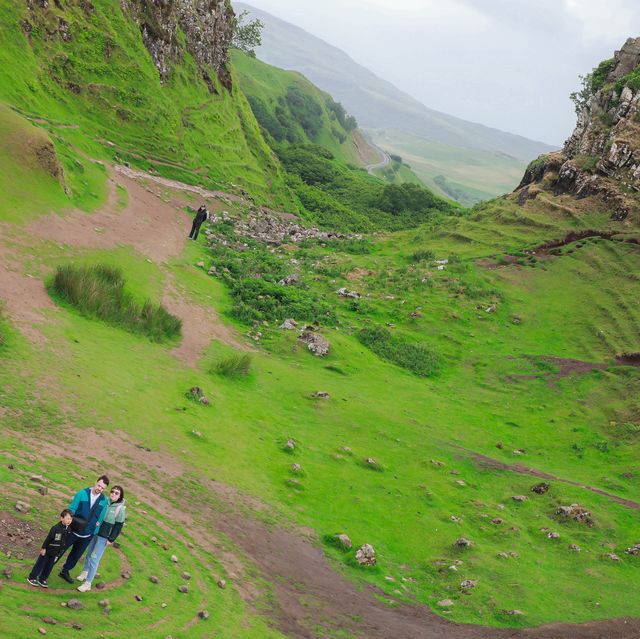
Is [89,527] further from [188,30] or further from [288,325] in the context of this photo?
[188,30]

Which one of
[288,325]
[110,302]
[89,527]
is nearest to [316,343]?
[288,325]

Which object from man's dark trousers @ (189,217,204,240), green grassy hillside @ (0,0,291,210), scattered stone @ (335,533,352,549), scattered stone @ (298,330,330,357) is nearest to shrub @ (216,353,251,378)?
scattered stone @ (298,330,330,357)

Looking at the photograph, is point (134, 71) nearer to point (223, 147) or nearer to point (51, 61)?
point (51, 61)

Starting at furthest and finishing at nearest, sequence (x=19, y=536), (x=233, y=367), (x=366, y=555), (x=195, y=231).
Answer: (x=195, y=231), (x=233, y=367), (x=366, y=555), (x=19, y=536)

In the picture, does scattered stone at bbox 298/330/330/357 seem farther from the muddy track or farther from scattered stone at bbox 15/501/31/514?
scattered stone at bbox 15/501/31/514

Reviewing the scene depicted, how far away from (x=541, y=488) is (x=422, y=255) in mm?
34292

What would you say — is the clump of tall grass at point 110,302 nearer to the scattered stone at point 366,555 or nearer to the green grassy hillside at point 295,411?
the green grassy hillside at point 295,411

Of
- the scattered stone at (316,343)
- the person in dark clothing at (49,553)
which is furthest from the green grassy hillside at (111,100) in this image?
the person in dark clothing at (49,553)

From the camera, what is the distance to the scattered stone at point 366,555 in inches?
675

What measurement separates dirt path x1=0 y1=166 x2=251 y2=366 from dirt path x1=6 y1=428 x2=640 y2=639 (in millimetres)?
7193

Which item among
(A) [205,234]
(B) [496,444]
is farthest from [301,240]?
(B) [496,444]

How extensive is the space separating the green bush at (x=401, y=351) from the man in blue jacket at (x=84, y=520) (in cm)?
2752

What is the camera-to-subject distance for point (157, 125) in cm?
5903

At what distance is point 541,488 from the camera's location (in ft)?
81.8
